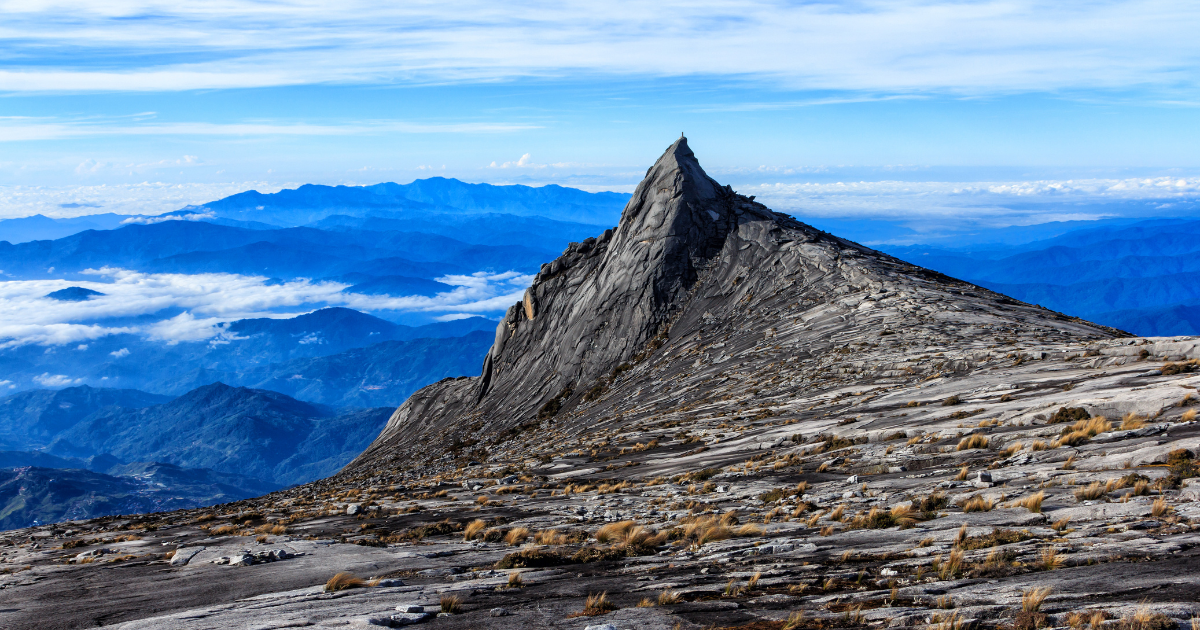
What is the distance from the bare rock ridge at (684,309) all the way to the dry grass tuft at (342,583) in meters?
26.9

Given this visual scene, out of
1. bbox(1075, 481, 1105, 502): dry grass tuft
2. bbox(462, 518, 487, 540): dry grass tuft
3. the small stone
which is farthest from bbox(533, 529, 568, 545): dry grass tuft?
bbox(1075, 481, 1105, 502): dry grass tuft

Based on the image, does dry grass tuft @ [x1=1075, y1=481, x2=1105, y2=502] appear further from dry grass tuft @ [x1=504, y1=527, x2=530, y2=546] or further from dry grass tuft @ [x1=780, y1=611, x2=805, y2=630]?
dry grass tuft @ [x1=504, y1=527, x2=530, y2=546]

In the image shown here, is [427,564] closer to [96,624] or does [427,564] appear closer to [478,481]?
[96,624]

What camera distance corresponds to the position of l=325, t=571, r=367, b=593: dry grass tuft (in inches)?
549

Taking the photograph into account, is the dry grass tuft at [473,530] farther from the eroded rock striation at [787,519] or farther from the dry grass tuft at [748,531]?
the dry grass tuft at [748,531]

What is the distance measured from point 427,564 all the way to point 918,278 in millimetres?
47425

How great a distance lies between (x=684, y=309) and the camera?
59.2 m

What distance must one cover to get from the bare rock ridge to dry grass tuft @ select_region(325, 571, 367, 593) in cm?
2691

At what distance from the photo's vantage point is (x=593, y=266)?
72.5 metres

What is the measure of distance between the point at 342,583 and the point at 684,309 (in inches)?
1852

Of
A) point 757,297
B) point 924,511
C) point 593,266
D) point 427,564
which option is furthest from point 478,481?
point 593,266

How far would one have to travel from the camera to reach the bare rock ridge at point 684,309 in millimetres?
43531

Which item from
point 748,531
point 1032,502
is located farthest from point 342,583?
point 1032,502

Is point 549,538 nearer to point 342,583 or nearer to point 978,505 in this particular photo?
point 342,583
